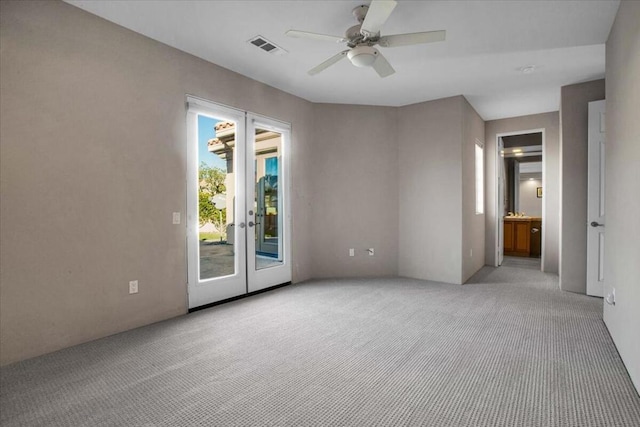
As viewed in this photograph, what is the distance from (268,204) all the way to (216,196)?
93cm

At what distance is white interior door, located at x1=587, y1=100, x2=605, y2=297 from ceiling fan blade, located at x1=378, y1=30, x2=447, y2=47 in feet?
9.39

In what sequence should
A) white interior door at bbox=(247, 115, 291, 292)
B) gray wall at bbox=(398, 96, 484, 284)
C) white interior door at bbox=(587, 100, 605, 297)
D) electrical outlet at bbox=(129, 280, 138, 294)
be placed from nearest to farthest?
electrical outlet at bbox=(129, 280, 138, 294)
white interior door at bbox=(587, 100, 605, 297)
white interior door at bbox=(247, 115, 291, 292)
gray wall at bbox=(398, 96, 484, 284)

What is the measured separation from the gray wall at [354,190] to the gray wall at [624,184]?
2981mm

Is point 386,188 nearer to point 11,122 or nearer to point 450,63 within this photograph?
point 450,63

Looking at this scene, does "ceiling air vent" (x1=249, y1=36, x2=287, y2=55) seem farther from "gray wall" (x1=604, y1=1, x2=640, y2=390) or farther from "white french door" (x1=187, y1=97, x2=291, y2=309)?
"gray wall" (x1=604, y1=1, x2=640, y2=390)

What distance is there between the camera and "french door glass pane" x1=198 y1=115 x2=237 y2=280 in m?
3.90

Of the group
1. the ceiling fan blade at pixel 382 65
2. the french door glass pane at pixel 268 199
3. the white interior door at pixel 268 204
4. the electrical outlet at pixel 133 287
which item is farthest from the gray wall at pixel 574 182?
the electrical outlet at pixel 133 287

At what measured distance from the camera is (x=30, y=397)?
2090 millimetres

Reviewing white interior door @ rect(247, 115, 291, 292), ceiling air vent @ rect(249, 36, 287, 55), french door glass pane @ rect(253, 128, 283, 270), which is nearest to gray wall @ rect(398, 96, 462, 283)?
white interior door @ rect(247, 115, 291, 292)

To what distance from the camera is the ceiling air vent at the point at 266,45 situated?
337 centimetres

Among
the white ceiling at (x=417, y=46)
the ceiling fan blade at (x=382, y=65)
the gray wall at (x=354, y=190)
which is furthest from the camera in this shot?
the gray wall at (x=354, y=190)

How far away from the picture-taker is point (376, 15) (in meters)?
2.40

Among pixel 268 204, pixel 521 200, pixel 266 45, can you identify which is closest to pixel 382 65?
pixel 266 45

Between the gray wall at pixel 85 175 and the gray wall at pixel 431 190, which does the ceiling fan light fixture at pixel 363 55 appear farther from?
the gray wall at pixel 431 190
